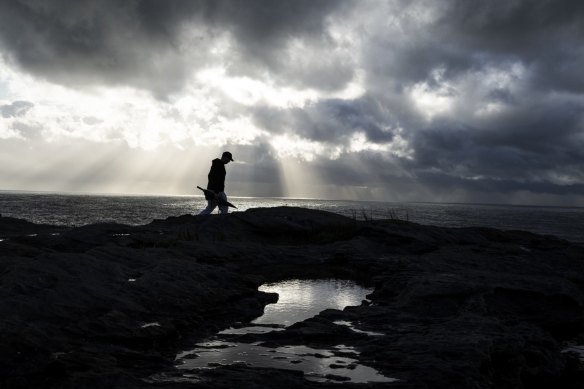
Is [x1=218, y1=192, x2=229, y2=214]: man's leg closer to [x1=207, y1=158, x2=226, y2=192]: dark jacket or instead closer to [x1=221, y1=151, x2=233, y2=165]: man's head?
[x1=207, y1=158, x2=226, y2=192]: dark jacket

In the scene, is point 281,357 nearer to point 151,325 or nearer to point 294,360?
point 294,360

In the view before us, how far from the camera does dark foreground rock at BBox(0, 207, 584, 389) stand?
358cm

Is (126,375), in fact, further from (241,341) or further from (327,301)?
(327,301)

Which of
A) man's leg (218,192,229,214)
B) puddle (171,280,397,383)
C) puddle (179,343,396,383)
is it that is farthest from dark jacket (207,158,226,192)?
puddle (179,343,396,383)

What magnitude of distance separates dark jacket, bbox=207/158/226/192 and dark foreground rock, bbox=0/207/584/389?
6780 mm

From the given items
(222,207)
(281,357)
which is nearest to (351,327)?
(281,357)

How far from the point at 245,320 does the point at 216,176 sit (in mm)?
11630

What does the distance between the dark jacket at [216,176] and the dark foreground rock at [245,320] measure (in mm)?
6780

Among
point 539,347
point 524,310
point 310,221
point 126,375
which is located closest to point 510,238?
point 310,221

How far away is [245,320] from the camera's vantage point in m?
5.57

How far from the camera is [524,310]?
6645 millimetres

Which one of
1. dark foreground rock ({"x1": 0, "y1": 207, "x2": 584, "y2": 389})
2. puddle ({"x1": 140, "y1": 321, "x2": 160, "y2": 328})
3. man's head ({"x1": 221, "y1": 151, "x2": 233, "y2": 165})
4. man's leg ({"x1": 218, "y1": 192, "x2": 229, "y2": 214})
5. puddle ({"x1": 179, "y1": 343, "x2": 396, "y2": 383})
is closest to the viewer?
dark foreground rock ({"x1": 0, "y1": 207, "x2": 584, "y2": 389})

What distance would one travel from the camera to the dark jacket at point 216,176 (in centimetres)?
1663

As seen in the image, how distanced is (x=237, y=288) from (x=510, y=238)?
13.5m
